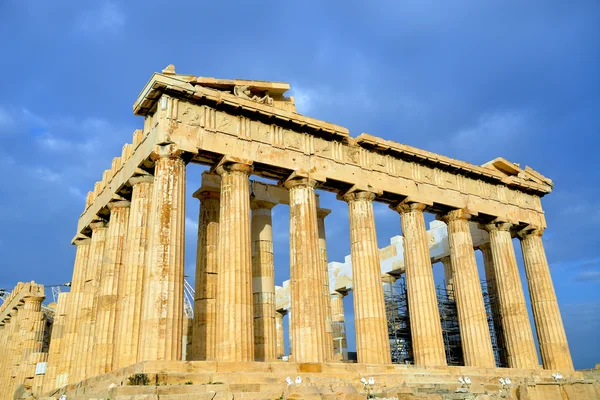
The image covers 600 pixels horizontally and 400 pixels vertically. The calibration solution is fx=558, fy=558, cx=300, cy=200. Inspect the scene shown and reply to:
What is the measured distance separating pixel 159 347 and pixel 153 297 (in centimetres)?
161

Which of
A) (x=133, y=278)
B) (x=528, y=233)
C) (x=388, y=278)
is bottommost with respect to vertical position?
(x=133, y=278)

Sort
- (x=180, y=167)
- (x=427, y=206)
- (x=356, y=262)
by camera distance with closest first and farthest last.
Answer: (x=180, y=167) → (x=356, y=262) → (x=427, y=206)

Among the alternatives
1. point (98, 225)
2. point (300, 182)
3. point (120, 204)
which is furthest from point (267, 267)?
point (98, 225)

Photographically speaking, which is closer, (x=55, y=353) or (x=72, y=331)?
(x=72, y=331)

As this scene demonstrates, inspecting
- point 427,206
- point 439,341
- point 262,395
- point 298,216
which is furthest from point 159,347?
point 427,206

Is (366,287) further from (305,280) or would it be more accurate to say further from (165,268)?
(165,268)

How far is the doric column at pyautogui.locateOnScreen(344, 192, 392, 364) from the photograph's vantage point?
22.5 meters

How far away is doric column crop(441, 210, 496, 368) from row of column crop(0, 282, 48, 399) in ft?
78.6

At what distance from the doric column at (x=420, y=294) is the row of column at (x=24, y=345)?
22.1m

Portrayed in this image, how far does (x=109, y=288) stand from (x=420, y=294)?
43.8 ft

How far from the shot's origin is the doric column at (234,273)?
19062 millimetres

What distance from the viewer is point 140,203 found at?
21.9 m

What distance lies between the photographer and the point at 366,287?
23.4 metres

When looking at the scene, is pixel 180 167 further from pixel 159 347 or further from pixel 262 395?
pixel 262 395
